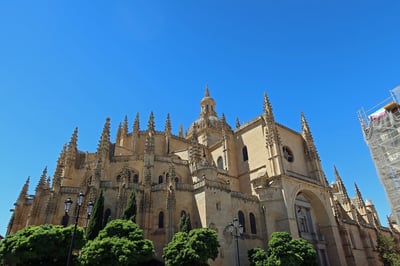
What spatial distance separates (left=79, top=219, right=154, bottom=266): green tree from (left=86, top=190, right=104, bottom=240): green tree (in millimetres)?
2677

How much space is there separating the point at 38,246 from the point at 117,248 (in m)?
4.49

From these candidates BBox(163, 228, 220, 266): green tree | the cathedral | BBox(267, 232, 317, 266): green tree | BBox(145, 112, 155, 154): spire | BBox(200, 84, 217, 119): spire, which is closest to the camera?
BBox(163, 228, 220, 266): green tree

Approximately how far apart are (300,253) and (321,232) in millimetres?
10485

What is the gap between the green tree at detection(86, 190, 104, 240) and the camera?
836 inches

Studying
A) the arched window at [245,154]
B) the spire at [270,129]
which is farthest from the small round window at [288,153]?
the arched window at [245,154]

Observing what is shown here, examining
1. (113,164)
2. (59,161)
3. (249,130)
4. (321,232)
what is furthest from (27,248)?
(321,232)

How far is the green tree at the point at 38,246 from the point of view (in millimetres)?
16984

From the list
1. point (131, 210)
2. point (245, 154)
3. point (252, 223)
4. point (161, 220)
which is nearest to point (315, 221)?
point (252, 223)

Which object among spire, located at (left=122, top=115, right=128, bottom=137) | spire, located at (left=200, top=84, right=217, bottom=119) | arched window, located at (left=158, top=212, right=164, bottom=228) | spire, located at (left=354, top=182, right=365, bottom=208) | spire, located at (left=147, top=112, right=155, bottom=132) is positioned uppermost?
spire, located at (left=200, top=84, right=217, bottom=119)

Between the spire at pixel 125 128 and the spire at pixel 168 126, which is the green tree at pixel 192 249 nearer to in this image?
the spire at pixel 168 126

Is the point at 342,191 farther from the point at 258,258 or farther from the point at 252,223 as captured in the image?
the point at 258,258

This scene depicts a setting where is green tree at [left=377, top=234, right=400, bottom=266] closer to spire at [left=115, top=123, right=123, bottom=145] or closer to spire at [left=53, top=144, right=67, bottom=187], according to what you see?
spire at [left=115, top=123, right=123, bottom=145]

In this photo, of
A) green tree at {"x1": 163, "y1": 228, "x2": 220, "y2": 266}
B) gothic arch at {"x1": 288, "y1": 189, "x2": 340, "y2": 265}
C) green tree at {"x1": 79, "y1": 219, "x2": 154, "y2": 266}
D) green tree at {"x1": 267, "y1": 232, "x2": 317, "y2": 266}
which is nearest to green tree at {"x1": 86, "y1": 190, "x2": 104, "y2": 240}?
green tree at {"x1": 79, "y1": 219, "x2": 154, "y2": 266}

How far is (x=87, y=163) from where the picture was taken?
30.0 m
